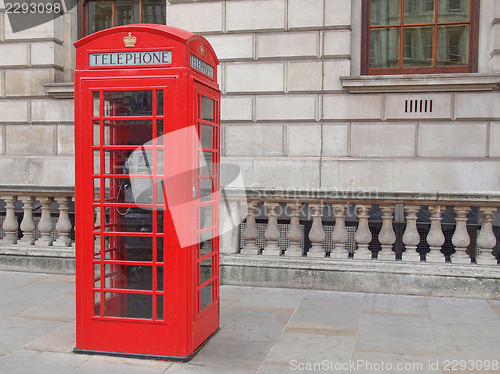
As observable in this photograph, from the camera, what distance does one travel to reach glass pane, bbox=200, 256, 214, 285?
420 cm

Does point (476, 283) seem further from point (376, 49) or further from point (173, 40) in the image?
point (376, 49)

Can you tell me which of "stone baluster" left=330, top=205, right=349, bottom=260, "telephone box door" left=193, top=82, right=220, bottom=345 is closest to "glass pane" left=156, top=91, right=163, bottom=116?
"telephone box door" left=193, top=82, right=220, bottom=345

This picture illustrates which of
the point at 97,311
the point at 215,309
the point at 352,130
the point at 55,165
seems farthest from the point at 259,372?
the point at 55,165

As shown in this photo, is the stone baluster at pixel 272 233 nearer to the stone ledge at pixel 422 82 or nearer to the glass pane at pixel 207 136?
the glass pane at pixel 207 136

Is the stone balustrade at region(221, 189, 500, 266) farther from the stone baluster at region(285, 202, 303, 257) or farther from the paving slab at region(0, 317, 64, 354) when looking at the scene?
the paving slab at region(0, 317, 64, 354)

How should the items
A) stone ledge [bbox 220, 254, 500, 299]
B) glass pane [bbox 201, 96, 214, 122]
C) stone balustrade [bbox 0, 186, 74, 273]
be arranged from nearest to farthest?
glass pane [bbox 201, 96, 214, 122] → stone ledge [bbox 220, 254, 500, 299] → stone balustrade [bbox 0, 186, 74, 273]

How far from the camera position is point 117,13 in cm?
1061

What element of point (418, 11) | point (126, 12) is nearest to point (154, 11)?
point (126, 12)

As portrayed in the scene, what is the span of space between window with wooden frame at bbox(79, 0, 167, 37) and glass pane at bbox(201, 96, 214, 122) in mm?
6808

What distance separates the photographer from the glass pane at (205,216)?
13.6 feet

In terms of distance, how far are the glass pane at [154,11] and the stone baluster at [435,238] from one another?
6.95 metres

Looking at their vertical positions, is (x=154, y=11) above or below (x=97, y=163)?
above

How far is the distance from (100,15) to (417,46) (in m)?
6.23

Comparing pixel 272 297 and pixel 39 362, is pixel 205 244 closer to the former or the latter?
pixel 39 362
